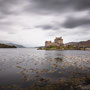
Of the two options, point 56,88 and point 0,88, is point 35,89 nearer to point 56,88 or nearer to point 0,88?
point 56,88

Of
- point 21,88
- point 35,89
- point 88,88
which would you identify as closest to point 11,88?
point 21,88

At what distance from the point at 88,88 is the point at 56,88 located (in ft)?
14.6

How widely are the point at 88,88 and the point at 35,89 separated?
7.45 m

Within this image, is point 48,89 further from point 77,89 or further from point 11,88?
point 11,88

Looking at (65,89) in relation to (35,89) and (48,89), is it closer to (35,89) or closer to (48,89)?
(48,89)

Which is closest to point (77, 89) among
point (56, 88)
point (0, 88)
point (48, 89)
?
point (56, 88)

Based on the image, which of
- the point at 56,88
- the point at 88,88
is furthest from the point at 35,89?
the point at 88,88

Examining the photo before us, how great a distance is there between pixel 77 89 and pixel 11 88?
9491mm

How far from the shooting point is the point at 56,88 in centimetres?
1369

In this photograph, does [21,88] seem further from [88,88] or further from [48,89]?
[88,88]

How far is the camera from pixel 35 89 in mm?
13359

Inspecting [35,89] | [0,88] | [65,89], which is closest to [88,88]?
[65,89]

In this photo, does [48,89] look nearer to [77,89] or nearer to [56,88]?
[56,88]

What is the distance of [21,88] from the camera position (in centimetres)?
1372
